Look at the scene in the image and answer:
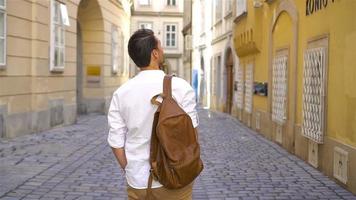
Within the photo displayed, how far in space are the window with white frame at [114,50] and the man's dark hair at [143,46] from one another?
66.0ft

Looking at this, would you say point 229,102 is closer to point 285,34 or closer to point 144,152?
point 285,34

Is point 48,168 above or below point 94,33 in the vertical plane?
below

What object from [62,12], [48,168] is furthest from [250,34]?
[48,168]

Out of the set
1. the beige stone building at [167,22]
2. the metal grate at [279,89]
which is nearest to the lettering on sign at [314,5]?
the metal grate at [279,89]

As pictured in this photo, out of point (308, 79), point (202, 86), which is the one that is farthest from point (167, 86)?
point (202, 86)

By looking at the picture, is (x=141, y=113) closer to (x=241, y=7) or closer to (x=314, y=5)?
(x=314, y=5)

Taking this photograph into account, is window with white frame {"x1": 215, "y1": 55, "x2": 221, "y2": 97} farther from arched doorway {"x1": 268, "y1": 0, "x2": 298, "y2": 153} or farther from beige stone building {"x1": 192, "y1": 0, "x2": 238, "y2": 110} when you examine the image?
arched doorway {"x1": 268, "y1": 0, "x2": 298, "y2": 153}

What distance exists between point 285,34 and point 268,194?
5.64m

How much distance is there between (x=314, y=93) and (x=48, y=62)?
24.8 feet

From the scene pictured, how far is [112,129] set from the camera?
291 cm

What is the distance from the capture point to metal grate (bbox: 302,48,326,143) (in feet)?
27.2

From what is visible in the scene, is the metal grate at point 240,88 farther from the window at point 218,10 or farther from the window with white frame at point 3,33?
Result: the window with white frame at point 3,33

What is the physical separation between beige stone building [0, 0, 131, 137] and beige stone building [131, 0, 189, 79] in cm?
3354

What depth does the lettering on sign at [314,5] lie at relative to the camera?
27.8ft
